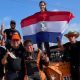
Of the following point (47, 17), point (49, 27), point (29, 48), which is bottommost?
point (29, 48)

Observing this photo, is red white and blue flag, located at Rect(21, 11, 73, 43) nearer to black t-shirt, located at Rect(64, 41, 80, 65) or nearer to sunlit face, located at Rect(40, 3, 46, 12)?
sunlit face, located at Rect(40, 3, 46, 12)

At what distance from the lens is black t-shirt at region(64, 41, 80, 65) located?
35.7ft

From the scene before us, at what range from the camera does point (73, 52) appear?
10.9m

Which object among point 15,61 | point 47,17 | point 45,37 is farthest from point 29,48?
point 47,17

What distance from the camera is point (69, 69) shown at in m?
11.1

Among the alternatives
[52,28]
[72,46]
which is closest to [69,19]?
[52,28]

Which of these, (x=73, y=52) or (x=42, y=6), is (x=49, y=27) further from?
(x=73, y=52)

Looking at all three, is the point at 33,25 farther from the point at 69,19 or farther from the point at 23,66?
the point at 23,66

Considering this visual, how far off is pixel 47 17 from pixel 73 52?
3.00 metres

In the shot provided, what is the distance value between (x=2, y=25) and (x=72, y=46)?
2310 mm

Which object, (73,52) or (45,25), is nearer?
(73,52)

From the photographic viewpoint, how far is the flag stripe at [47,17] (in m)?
13.4

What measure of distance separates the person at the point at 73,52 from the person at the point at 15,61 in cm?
191

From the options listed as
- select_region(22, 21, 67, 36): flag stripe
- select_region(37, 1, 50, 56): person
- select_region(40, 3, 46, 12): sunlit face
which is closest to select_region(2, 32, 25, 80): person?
select_region(37, 1, 50, 56): person
